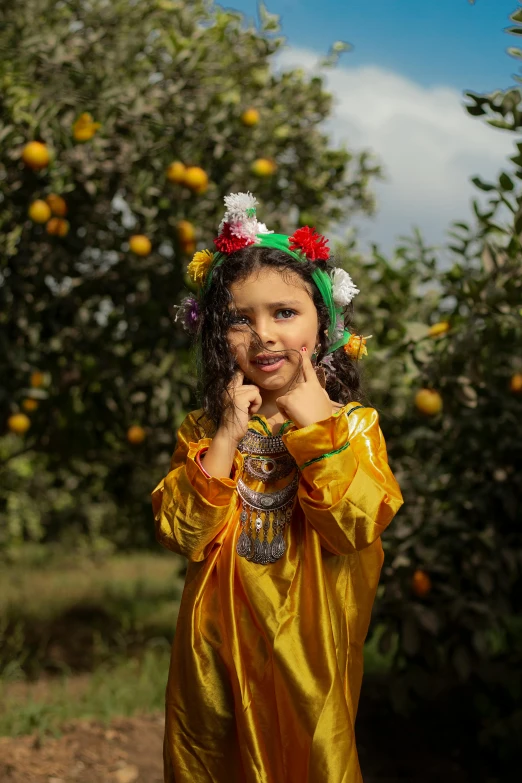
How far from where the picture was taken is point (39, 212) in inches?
128

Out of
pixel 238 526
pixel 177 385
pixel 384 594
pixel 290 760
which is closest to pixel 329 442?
pixel 238 526

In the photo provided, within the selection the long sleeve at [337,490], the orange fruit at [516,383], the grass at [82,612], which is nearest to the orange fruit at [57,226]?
the orange fruit at [516,383]

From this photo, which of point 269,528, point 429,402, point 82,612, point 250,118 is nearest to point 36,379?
point 250,118

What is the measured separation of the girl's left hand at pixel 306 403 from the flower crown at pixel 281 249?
19 cm

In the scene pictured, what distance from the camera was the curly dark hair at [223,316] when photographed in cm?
170

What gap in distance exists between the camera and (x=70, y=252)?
355cm

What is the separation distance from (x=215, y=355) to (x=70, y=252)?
2022mm

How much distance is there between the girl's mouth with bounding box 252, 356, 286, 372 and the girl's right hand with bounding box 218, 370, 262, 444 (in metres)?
0.04

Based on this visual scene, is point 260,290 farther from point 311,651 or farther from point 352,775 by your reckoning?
point 352,775

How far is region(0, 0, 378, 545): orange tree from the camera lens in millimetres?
3391

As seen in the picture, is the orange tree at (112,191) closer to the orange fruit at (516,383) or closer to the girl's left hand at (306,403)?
the orange fruit at (516,383)

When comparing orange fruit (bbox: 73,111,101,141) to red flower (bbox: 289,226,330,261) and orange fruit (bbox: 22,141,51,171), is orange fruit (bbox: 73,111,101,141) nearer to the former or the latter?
orange fruit (bbox: 22,141,51,171)

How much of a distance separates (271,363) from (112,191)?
2.10 m

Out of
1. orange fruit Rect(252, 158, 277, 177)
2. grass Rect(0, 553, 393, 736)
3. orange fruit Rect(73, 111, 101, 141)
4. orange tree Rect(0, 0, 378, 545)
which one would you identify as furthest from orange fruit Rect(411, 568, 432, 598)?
orange fruit Rect(73, 111, 101, 141)
